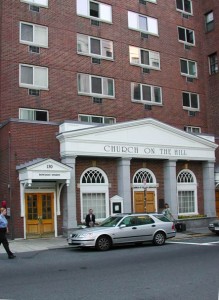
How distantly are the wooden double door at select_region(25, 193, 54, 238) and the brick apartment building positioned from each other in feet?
0.17

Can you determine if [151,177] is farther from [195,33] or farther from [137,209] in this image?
[195,33]

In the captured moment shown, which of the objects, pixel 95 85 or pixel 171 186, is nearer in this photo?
pixel 171 186

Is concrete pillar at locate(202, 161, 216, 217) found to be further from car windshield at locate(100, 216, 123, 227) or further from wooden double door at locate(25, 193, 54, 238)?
car windshield at locate(100, 216, 123, 227)

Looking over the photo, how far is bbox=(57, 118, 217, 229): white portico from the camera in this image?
72.6 feet

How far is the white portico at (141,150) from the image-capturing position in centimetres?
2212

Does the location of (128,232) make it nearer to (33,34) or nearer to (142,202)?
(142,202)

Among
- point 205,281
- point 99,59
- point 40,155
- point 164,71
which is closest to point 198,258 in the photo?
point 205,281

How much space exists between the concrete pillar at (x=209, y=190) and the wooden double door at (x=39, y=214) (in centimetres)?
1070

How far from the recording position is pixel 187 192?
27.4 m

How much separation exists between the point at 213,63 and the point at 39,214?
1856 centimetres

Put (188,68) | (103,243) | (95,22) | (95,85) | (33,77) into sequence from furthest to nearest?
(188,68), (95,22), (95,85), (33,77), (103,243)

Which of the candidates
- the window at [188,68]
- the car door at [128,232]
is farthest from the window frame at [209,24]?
the car door at [128,232]

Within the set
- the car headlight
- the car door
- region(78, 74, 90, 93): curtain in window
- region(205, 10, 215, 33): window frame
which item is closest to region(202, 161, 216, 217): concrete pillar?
region(78, 74, 90, 93): curtain in window

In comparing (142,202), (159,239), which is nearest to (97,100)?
(142,202)
